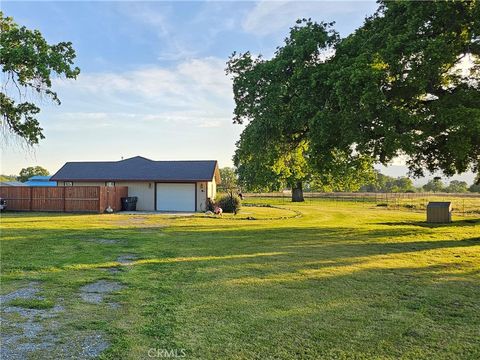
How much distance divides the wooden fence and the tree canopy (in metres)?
12.6

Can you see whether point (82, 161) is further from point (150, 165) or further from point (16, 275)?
point (16, 275)

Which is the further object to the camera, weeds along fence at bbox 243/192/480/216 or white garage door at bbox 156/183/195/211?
weeds along fence at bbox 243/192/480/216

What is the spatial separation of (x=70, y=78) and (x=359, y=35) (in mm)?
11833

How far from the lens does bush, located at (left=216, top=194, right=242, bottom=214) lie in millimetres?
30266

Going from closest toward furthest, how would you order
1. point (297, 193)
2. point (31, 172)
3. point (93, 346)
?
1. point (93, 346)
2. point (297, 193)
3. point (31, 172)

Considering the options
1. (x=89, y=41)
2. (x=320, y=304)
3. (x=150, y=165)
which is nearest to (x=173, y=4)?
(x=89, y=41)

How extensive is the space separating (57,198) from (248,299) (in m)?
25.3

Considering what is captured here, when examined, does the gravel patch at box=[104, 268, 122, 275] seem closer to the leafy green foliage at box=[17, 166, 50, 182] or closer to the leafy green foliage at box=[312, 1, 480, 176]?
the leafy green foliage at box=[312, 1, 480, 176]

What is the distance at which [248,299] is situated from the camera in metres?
6.49

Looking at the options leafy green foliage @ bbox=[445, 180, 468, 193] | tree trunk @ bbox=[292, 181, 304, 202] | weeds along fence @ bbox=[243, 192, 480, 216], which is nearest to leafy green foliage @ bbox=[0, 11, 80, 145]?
weeds along fence @ bbox=[243, 192, 480, 216]

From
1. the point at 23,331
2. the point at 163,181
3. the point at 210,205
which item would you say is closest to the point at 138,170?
the point at 163,181

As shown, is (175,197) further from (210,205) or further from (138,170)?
(138,170)

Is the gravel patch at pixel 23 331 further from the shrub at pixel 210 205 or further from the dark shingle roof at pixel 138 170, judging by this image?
the dark shingle roof at pixel 138 170

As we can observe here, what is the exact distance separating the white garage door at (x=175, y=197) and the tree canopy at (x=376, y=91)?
12.1 meters
